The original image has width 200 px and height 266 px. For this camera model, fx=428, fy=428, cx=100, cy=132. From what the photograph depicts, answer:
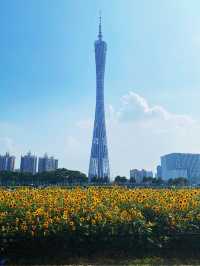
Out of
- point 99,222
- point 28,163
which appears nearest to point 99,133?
point 28,163

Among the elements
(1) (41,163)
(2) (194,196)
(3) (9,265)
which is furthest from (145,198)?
(1) (41,163)

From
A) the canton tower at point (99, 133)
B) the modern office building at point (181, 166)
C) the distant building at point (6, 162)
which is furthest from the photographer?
the modern office building at point (181, 166)

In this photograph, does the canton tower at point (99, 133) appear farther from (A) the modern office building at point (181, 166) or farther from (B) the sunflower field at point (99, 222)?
(A) the modern office building at point (181, 166)

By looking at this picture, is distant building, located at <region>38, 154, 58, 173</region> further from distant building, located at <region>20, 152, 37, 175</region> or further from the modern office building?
the modern office building

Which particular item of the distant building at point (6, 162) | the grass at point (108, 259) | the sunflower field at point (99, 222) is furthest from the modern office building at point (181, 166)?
the grass at point (108, 259)

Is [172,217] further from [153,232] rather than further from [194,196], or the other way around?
[194,196]

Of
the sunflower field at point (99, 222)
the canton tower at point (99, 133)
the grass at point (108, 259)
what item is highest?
the canton tower at point (99, 133)
